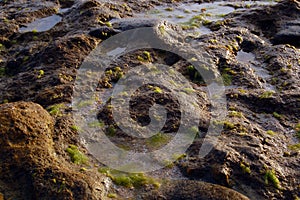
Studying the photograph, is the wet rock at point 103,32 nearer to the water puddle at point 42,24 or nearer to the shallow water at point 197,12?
the water puddle at point 42,24

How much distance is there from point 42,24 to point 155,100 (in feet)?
24.7

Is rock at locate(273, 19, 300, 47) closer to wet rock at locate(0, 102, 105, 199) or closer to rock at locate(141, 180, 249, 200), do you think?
A: rock at locate(141, 180, 249, 200)

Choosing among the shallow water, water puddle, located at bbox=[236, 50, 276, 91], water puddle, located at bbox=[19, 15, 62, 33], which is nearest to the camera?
water puddle, located at bbox=[236, 50, 276, 91]

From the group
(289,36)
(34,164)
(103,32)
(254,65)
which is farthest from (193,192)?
(289,36)

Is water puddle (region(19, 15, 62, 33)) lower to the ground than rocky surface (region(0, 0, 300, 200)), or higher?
lower

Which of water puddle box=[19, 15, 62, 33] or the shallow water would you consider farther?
the shallow water

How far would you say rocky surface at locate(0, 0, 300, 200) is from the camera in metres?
8.08

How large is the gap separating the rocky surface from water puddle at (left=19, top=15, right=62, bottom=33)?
116 millimetres

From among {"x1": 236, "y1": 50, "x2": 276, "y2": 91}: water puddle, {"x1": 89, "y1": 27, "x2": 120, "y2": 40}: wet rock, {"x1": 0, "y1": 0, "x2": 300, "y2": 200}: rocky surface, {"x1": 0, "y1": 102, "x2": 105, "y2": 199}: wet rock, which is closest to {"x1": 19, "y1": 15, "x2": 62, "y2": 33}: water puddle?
{"x1": 0, "y1": 0, "x2": 300, "y2": 200}: rocky surface

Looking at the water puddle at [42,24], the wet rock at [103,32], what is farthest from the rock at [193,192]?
the water puddle at [42,24]

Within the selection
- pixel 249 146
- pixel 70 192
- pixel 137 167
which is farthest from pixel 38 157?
pixel 249 146

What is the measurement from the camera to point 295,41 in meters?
15.0

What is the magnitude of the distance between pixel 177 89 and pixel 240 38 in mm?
4631

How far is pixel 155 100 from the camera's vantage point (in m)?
10.7
